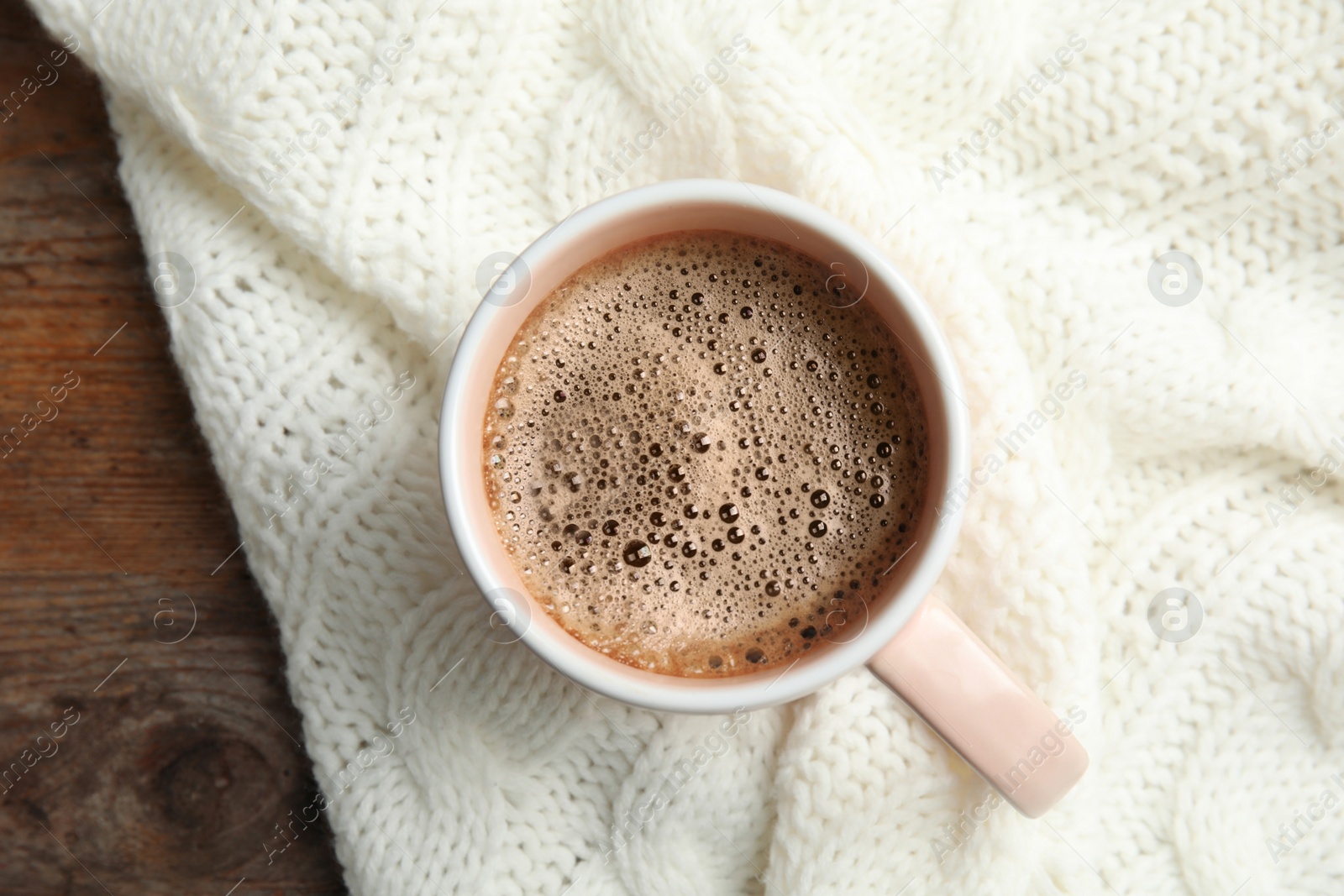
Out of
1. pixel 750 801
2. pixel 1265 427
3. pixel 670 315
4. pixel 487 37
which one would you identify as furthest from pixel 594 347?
pixel 1265 427

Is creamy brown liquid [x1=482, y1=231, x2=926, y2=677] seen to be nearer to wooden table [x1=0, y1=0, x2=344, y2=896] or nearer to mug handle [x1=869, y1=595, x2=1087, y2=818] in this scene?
mug handle [x1=869, y1=595, x2=1087, y2=818]

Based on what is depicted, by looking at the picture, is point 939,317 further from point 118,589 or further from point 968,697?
point 118,589

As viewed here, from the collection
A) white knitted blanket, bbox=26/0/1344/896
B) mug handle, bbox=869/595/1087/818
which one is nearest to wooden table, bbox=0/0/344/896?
white knitted blanket, bbox=26/0/1344/896

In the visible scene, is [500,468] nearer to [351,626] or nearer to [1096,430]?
[351,626]

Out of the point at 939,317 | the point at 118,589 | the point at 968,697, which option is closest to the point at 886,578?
the point at 968,697

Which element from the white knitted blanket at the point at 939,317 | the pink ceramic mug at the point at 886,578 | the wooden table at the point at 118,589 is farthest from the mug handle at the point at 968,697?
the wooden table at the point at 118,589
